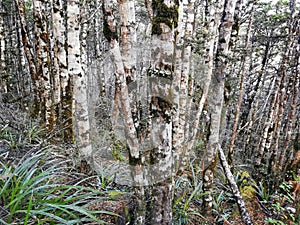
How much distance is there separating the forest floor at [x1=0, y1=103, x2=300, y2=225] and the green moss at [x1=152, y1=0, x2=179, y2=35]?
1.86 meters

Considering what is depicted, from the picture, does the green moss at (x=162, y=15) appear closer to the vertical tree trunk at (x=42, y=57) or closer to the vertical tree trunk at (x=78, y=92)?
the vertical tree trunk at (x=78, y=92)

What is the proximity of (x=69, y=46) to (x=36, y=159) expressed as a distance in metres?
1.82

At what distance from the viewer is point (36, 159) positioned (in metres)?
3.39

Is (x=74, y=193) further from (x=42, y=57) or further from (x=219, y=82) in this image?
(x=42, y=57)

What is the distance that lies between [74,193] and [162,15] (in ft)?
7.25

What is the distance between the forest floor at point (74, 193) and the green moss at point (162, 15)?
1860mm

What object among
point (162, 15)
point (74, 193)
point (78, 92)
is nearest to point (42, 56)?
point (78, 92)

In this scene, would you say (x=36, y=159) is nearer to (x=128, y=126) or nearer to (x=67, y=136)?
(x=128, y=126)

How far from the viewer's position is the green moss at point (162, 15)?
2791mm

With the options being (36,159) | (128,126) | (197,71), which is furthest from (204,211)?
(197,71)

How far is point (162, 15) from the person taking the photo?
2.79 metres

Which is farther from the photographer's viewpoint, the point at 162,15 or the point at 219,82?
the point at 219,82

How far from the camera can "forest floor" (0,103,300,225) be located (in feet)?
8.87

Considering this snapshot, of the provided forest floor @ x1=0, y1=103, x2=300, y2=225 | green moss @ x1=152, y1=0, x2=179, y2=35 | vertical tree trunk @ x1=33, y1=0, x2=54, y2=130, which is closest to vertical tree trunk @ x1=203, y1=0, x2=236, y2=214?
forest floor @ x1=0, y1=103, x2=300, y2=225
